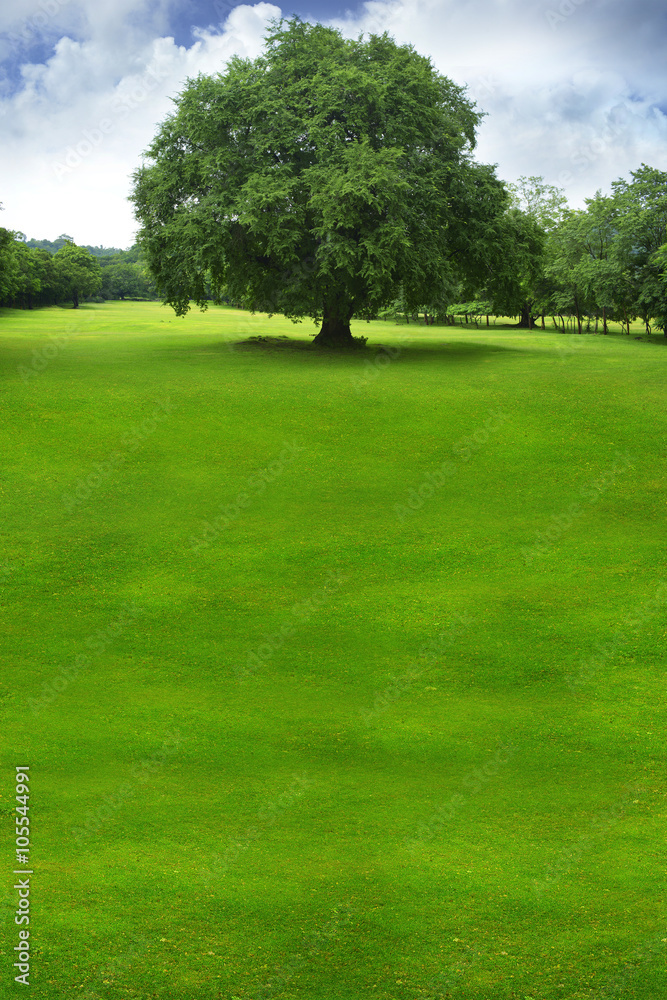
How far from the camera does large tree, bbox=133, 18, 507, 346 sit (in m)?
36.9

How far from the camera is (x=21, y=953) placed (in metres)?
9.54

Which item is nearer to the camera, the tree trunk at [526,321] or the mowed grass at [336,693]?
the mowed grass at [336,693]

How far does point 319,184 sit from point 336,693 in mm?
28928

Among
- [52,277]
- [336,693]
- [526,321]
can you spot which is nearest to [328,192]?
[336,693]

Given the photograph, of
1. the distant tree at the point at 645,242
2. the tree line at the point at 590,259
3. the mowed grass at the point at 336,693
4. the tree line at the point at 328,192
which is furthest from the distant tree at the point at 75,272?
the mowed grass at the point at 336,693

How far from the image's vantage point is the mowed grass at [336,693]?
392 inches

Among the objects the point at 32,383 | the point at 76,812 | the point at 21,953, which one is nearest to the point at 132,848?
the point at 76,812

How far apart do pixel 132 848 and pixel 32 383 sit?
82.1 ft

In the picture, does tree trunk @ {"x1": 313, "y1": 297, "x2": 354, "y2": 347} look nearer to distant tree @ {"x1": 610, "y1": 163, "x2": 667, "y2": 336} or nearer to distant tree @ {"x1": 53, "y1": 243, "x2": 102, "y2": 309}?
distant tree @ {"x1": 610, "y1": 163, "x2": 667, "y2": 336}

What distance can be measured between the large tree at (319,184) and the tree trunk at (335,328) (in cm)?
9

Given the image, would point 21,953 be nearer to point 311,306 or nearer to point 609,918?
point 609,918

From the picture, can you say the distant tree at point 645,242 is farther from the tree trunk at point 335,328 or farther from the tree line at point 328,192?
the tree trunk at point 335,328

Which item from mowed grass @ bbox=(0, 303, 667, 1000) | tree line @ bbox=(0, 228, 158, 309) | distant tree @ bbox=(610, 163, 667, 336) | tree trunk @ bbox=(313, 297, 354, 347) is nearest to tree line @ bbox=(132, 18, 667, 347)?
tree trunk @ bbox=(313, 297, 354, 347)

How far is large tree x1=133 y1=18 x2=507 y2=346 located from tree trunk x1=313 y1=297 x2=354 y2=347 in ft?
0.30
